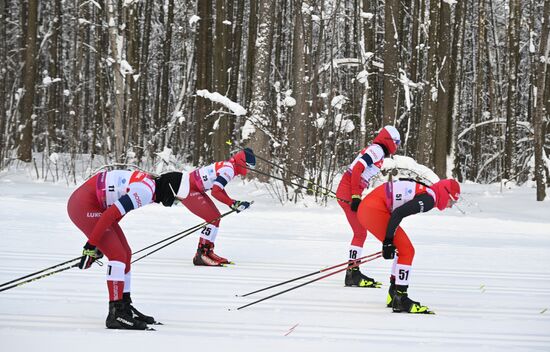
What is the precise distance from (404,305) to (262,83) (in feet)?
38.2

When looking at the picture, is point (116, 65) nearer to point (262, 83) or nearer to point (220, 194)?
point (262, 83)

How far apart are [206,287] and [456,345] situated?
10.7 feet

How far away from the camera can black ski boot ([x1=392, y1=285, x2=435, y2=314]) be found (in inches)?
275

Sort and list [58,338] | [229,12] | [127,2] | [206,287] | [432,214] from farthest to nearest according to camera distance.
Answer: [229,12], [127,2], [432,214], [206,287], [58,338]

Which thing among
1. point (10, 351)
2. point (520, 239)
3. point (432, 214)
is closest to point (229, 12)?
point (432, 214)

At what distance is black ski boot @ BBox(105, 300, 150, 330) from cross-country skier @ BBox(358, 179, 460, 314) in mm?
2392

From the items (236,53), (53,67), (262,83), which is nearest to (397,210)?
(262,83)

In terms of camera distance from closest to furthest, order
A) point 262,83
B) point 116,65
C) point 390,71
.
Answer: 1. point 390,71
2. point 262,83
3. point 116,65

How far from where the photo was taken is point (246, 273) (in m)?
9.00

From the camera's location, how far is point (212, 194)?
9.88 metres

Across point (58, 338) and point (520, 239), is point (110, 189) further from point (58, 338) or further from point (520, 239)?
point (520, 239)

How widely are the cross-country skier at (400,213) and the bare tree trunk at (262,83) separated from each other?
408 inches

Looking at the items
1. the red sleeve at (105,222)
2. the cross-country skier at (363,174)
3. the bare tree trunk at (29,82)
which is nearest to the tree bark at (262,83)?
the cross-country skier at (363,174)

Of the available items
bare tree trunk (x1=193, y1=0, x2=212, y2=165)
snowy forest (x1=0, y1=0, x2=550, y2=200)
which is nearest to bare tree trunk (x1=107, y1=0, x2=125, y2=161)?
snowy forest (x1=0, y1=0, x2=550, y2=200)
